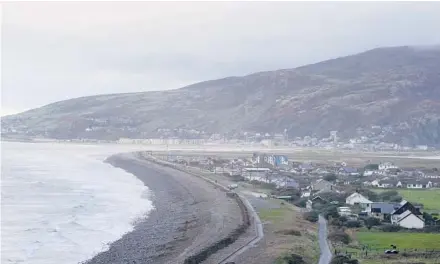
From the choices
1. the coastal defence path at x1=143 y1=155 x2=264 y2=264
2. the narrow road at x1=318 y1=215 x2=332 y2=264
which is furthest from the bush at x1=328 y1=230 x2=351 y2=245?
the coastal defence path at x1=143 y1=155 x2=264 y2=264

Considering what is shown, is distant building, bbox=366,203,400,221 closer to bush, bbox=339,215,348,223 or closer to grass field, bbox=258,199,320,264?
bush, bbox=339,215,348,223

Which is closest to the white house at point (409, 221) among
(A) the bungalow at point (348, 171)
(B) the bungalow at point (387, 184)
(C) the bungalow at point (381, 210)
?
(C) the bungalow at point (381, 210)

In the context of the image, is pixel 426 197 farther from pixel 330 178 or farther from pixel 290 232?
pixel 290 232

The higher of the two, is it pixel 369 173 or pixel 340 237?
pixel 369 173

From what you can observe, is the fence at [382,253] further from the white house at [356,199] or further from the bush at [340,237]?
the white house at [356,199]

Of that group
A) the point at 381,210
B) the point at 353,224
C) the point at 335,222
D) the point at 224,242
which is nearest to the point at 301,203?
the point at 381,210
